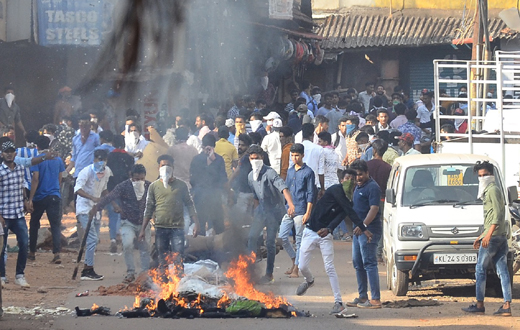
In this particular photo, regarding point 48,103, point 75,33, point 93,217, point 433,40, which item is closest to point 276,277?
point 93,217

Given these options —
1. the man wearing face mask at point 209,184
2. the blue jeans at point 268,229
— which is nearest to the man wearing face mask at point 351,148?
the man wearing face mask at point 209,184

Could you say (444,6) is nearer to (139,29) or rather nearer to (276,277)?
(139,29)

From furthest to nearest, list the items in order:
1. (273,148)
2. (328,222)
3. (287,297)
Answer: (273,148), (287,297), (328,222)

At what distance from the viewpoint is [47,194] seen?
40.7 ft

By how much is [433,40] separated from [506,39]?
7.54 feet

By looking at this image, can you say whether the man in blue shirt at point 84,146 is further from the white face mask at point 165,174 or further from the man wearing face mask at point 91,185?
the white face mask at point 165,174

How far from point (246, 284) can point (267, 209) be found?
1385mm

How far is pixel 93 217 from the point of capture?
444 inches

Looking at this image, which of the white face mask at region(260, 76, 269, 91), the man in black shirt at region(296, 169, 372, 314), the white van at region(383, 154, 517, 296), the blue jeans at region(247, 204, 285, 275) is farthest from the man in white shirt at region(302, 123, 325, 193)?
the white face mask at region(260, 76, 269, 91)

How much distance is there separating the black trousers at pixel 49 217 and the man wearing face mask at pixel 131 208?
1700mm

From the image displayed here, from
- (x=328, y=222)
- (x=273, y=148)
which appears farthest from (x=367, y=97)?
(x=328, y=222)

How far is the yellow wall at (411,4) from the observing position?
29.1m

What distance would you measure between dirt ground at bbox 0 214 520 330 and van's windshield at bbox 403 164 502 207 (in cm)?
121

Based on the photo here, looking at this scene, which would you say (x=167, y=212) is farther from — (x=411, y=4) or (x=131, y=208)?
(x=411, y=4)
